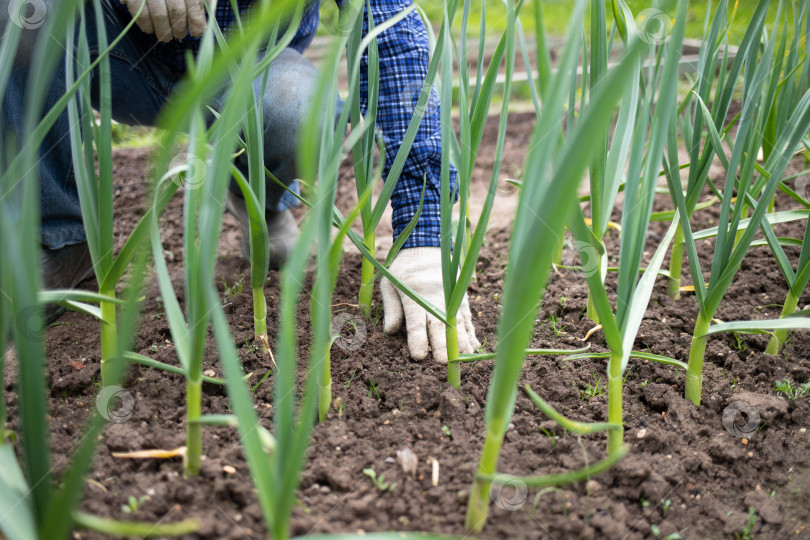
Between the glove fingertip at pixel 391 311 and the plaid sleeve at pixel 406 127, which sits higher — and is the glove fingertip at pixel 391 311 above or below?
below

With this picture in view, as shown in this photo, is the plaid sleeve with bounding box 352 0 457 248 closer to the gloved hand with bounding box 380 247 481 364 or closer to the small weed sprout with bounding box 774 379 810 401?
the gloved hand with bounding box 380 247 481 364

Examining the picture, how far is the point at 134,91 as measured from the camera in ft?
4.98

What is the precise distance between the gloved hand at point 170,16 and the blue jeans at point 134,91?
0.44 ft

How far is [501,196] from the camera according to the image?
7.20 ft

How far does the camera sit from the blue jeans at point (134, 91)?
1.31 meters

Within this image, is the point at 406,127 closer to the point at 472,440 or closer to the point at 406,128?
the point at 406,128

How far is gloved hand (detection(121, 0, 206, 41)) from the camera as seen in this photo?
44.6 inches

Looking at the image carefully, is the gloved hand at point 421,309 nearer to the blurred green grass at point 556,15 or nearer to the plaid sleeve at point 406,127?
the plaid sleeve at point 406,127

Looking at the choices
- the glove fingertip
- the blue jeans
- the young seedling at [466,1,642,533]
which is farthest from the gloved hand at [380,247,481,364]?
the young seedling at [466,1,642,533]


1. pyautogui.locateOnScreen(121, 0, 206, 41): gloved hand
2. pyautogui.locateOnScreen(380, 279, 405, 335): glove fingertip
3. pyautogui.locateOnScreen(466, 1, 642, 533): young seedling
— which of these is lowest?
pyautogui.locateOnScreen(380, 279, 405, 335): glove fingertip

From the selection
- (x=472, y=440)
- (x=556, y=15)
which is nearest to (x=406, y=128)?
(x=472, y=440)

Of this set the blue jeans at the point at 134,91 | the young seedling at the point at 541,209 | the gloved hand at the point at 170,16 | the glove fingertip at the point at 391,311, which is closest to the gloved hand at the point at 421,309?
the glove fingertip at the point at 391,311

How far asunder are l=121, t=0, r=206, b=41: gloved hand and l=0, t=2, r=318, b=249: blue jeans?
133 mm

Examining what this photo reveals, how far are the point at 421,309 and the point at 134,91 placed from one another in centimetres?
94
